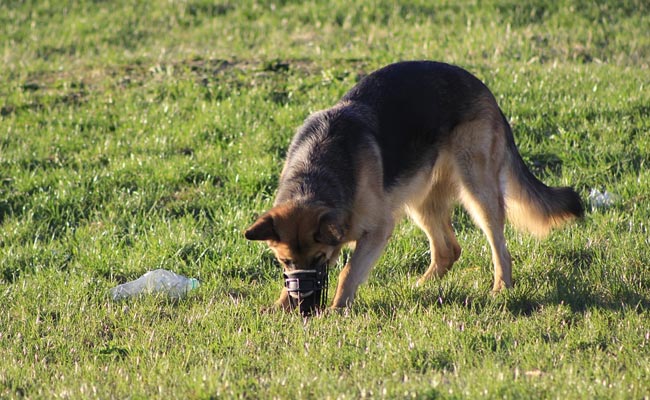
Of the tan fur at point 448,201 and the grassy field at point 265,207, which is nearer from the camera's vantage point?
the grassy field at point 265,207

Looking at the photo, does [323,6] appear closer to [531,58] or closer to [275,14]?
[275,14]

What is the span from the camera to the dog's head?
18.4 feet

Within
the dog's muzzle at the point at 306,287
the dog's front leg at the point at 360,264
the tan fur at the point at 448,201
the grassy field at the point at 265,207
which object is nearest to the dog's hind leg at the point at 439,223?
the tan fur at the point at 448,201

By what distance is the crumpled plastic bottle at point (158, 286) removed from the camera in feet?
21.4

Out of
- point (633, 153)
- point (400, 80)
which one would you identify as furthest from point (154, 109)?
point (633, 153)

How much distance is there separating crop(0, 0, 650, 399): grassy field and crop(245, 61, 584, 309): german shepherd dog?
0.31 m

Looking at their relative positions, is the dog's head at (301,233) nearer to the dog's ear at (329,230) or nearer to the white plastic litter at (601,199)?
the dog's ear at (329,230)

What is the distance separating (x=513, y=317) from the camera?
570 cm

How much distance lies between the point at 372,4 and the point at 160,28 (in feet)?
11.8

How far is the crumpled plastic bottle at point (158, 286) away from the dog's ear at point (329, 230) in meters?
1.41

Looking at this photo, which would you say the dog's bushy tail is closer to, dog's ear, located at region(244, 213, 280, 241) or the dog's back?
the dog's back

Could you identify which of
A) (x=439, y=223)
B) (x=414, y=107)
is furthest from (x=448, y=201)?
(x=414, y=107)

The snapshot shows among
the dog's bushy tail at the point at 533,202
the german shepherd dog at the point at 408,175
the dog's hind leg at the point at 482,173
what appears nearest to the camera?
the german shepherd dog at the point at 408,175

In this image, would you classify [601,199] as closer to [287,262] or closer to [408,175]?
[408,175]
